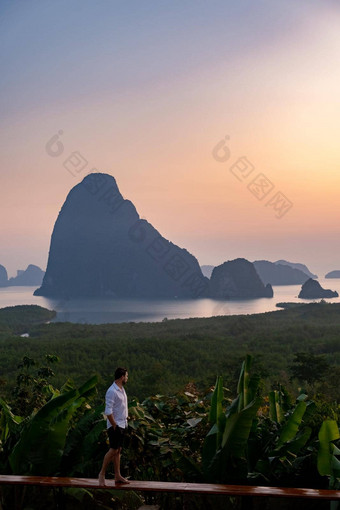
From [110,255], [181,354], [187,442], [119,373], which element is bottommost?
[181,354]

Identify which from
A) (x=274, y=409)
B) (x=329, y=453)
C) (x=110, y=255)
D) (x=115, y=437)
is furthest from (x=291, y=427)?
(x=110, y=255)

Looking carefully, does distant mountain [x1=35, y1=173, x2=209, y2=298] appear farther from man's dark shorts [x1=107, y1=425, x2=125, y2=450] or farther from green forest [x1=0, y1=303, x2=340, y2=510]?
man's dark shorts [x1=107, y1=425, x2=125, y2=450]

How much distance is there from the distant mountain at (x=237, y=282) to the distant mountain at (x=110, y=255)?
1178 cm

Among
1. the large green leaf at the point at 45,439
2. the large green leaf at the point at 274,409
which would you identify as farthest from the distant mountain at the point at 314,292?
the large green leaf at the point at 45,439

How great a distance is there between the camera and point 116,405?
405 cm

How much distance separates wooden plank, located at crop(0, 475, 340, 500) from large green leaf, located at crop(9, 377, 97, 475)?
739 mm

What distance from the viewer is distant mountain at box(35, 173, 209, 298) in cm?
17175

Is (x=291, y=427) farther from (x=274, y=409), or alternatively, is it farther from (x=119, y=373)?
(x=119, y=373)

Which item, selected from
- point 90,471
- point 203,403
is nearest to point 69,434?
point 90,471

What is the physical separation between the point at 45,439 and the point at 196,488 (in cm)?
152

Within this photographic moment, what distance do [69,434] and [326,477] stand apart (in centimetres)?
230

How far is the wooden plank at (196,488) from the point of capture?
334 cm

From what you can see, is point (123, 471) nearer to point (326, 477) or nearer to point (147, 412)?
point (147, 412)

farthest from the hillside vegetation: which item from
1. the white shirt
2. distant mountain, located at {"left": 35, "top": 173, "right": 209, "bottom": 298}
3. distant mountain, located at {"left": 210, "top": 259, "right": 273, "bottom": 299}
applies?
distant mountain, located at {"left": 35, "top": 173, "right": 209, "bottom": 298}
